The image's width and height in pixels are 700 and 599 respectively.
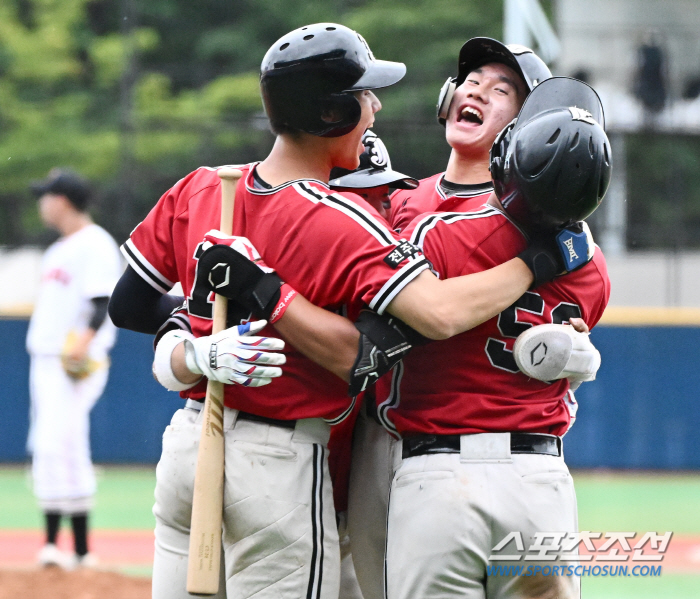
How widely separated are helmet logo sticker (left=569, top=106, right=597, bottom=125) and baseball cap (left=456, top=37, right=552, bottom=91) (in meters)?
0.40

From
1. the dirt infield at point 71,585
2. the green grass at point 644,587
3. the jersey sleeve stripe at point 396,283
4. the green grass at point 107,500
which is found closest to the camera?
the jersey sleeve stripe at point 396,283

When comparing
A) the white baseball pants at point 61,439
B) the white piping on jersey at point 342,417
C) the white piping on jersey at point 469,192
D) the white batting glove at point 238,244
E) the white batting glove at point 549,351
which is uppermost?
the white piping on jersey at point 469,192

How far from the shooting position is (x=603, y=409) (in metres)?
9.83

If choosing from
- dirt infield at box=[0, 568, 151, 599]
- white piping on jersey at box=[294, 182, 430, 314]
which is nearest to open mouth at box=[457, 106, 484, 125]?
white piping on jersey at box=[294, 182, 430, 314]

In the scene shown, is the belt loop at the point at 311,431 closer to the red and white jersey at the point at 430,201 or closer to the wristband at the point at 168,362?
the wristband at the point at 168,362

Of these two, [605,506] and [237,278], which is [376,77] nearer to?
[237,278]

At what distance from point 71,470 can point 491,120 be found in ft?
14.0

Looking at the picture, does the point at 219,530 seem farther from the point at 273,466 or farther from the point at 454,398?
the point at 454,398

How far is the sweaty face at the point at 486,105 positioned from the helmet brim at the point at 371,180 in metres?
0.31

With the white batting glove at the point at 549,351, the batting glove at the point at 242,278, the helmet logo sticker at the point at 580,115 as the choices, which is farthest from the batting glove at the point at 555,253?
the batting glove at the point at 242,278

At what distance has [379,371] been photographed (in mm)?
2734

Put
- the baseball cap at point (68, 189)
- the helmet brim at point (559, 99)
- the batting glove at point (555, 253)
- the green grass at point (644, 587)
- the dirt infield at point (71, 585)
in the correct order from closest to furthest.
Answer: the batting glove at point (555, 253)
the helmet brim at point (559, 99)
the dirt infield at point (71, 585)
the green grass at point (644, 587)
the baseball cap at point (68, 189)

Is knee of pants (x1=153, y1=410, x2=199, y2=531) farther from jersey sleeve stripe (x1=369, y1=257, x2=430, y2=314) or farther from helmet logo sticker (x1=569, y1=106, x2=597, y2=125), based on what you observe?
→ helmet logo sticker (x1=569, y1=106, x2=597, y2=125)

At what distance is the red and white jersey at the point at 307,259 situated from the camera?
2.74 m
